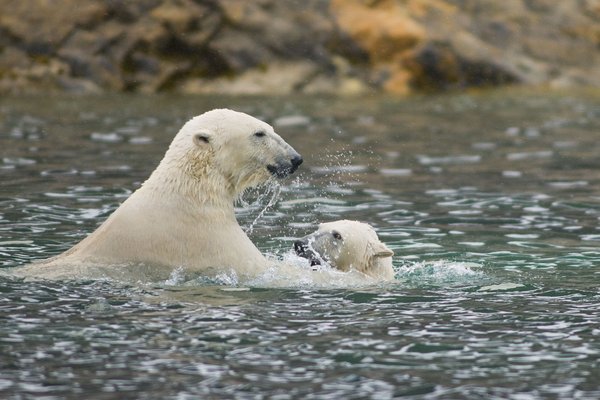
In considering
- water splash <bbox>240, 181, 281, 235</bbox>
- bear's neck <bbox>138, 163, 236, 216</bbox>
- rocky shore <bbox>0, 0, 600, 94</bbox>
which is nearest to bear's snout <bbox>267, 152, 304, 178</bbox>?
water splash <bbox>240, 181, 281, 235</bbox>

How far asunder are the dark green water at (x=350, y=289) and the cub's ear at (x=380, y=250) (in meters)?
0.31

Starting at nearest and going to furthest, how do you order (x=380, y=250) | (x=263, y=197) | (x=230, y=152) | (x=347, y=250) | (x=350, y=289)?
(x=350, y=289)
(x=230, y=152)
(x=380, y=250)
(x=347, y=250)
(x=263, y=197)

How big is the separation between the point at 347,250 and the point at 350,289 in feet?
2.83

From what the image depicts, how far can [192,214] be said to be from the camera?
757 centimetres

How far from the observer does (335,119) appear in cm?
1905

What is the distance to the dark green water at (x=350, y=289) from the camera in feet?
17.8

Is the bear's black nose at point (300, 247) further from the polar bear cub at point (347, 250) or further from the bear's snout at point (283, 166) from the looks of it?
the bear's snout at point (283, 166)

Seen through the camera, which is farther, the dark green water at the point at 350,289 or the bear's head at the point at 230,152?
the bear's head at the point at 230,152

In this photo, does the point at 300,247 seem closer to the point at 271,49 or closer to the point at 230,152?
the point at 230,152

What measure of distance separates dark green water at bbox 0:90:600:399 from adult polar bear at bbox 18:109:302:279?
0.23 metres

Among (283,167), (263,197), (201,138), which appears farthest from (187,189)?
(263,197)

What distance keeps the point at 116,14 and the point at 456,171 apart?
1218 cm

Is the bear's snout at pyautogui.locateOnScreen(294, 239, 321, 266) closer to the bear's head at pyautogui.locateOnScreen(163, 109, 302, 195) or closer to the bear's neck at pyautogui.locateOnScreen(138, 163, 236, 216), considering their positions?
the bear's head at pyautogui.locateOnScreen(163, 109, 302, 195)

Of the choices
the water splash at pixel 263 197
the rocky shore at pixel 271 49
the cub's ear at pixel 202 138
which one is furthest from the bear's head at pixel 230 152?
the rocky shore at pixel 271 49
